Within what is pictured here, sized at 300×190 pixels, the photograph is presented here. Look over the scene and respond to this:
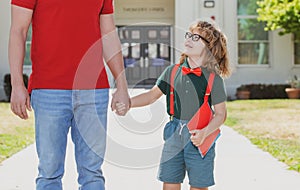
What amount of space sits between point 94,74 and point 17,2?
582 mm

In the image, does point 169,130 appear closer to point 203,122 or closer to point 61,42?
point 203,122

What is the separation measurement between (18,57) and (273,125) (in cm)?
841

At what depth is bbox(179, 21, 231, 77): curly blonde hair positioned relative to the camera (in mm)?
3814

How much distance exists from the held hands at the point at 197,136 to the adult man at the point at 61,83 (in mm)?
610

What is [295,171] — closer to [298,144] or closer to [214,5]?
[298,144]

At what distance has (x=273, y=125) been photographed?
11008 mm

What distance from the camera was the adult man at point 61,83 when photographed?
322 centimetres

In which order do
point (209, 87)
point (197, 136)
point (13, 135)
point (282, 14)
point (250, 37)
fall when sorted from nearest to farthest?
point (197, 136) → point (209, 87) → point (13, 135) → point (282, 14) → point (250, 37)

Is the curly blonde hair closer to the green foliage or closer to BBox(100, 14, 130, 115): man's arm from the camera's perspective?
BBox(100, 14, 130, 115): man's arm

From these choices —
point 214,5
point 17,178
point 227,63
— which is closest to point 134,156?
point 17,178

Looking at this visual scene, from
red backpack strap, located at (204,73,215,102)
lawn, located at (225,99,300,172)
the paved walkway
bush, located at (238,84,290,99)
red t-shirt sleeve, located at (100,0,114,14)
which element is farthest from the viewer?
bush, located at (238,84,290,99)

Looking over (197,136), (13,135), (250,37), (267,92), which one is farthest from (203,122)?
(250,37)

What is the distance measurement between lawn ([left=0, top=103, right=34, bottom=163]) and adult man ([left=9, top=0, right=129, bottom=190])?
13.1 feet

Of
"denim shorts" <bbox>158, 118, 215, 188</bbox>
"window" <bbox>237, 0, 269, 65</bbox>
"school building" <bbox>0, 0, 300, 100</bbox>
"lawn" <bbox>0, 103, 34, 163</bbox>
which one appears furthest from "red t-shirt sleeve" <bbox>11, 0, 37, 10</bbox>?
"window" <bbox>237, 0, 269, 65</bbox>
